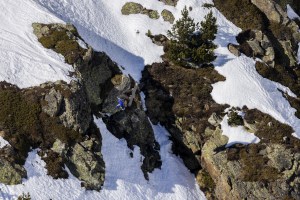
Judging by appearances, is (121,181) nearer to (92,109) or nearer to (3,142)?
(92,109)

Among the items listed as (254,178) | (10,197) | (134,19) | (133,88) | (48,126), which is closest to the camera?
(10,197)

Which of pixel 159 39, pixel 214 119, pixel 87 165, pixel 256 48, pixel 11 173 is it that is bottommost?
pixel 87 165

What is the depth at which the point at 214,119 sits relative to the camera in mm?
33812

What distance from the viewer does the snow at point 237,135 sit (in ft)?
106

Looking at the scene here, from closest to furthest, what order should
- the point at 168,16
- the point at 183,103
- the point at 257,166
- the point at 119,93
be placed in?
the point at 257,166 < the point at 119,93 < the point at 183,103 < the point at 168,16

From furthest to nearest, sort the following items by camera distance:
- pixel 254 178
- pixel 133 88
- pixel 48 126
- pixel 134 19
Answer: pixel 134 19 → pixel 133 88 → pixel 254 178 → pixel 48 126

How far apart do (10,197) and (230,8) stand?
27685mm

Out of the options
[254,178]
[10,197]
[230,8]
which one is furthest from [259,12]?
[10,197]

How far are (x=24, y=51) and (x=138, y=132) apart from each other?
9432mm

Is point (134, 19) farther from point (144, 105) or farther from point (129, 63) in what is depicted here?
point (144, 105)

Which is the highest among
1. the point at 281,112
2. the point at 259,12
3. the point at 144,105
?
the point at 259,12

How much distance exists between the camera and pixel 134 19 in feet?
138

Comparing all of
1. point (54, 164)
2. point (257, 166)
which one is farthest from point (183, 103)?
point (54, 164)

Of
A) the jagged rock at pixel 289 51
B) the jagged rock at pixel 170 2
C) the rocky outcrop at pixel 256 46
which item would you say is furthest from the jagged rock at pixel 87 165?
the jagged rock at pixel 289 51
